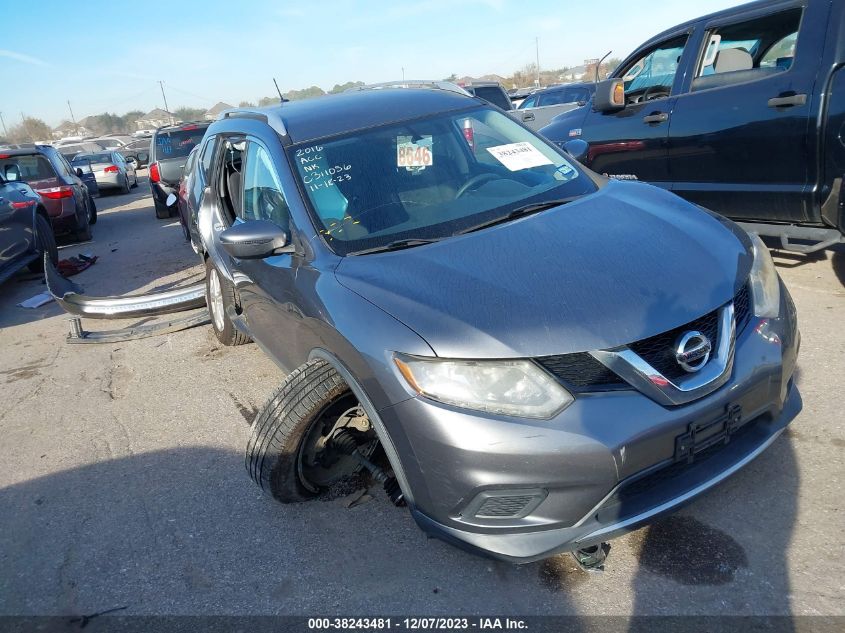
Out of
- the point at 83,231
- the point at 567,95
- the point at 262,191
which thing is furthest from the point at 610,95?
the point at 567,95

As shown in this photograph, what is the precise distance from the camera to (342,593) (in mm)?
2467

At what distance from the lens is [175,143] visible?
41.6 ft

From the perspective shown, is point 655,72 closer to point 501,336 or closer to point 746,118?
point 746,118

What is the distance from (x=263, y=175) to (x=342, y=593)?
6.98ft

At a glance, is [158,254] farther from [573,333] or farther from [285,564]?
[573,333]

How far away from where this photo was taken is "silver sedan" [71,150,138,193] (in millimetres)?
19547

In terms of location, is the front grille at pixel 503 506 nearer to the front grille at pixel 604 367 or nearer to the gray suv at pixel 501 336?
the gray suv at pixel 501 336

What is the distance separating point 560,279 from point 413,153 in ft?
4.35

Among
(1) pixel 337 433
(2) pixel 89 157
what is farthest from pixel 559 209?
(2) pixel 89 157

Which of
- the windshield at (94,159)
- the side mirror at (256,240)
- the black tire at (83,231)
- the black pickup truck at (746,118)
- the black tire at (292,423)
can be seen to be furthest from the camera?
the windshield at (94,159)

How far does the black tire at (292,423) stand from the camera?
2.71 metres

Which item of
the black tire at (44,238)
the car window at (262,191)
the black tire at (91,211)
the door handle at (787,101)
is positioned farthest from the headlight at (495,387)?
the black tire at (91,211)

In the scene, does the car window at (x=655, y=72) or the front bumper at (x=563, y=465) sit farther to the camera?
the car window at (x=655, y=72)

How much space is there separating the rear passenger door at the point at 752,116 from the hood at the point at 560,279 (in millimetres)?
1988
